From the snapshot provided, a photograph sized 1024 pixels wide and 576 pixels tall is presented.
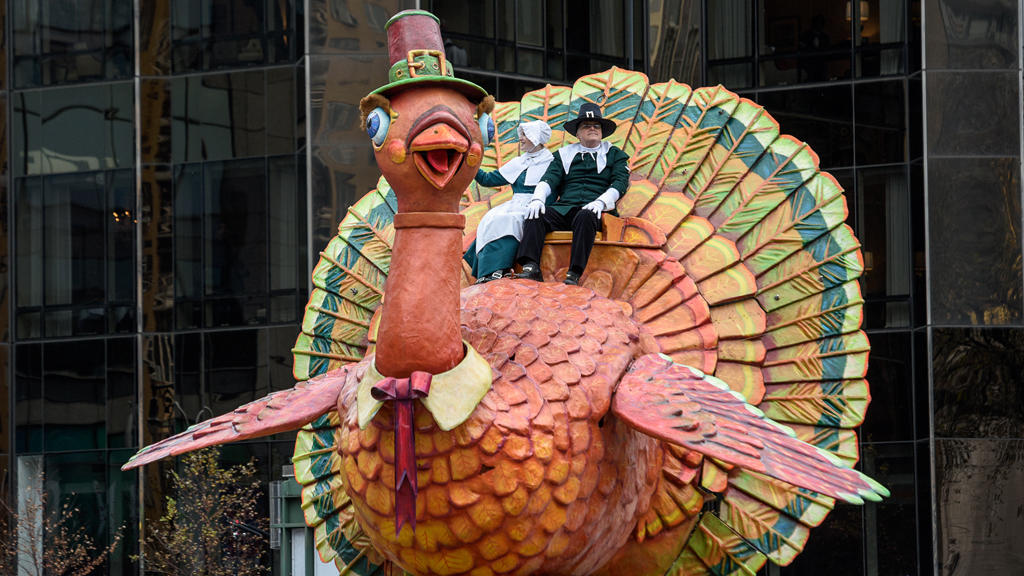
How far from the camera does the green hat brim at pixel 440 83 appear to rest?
7.73 meters

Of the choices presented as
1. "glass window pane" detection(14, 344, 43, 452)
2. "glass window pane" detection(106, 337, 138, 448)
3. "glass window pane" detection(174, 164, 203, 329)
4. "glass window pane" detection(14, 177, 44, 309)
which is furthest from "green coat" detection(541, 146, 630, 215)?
"glass window pane" detection(14, 177, 44, 309)

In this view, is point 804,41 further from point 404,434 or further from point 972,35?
point 404,434

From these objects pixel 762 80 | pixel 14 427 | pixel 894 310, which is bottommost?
pixel 14 427

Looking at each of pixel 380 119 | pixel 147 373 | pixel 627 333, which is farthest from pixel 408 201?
pixel 147 373

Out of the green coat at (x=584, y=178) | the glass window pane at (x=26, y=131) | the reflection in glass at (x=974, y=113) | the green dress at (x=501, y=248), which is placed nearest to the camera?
the green dress at (x=501, y=248)

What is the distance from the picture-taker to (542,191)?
33.8 feet

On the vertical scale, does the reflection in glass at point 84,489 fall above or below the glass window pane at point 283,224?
below

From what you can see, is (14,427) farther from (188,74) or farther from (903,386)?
(903,386)

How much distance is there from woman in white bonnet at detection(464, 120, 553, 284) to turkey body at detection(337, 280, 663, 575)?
2.98ft

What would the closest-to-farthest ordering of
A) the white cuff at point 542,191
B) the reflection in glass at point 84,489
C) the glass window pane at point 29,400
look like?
the white cuff at point 542,191, the reflection in glass at point 84,489, the glass window pane at point 29,400

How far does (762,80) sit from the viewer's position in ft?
76.2

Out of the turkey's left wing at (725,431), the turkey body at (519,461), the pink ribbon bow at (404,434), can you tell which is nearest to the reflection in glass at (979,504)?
the turkey body at (519,461)

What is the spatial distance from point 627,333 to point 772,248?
5.62 ft

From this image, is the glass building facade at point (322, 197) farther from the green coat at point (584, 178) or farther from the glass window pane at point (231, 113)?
the green coat at point (584, 178)
